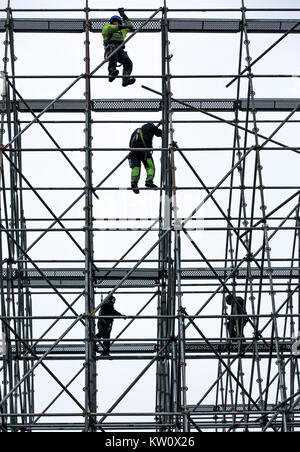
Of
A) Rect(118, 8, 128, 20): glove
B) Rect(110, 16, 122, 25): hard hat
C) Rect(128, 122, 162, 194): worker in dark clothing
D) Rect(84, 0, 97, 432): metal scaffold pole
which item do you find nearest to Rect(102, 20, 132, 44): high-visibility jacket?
Rect(110, 16, 122, 25): hard hat

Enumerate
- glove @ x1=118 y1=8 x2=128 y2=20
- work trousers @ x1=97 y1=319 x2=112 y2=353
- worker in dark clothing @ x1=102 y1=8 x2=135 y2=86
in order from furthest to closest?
glove @ x1=118 y1=8 x2=128 y2=20, worker in dark clothing @ x1=102 y1=8 x2=135 y2=86, work trousers @ x1=97 y1=319 x2=112 y2=353

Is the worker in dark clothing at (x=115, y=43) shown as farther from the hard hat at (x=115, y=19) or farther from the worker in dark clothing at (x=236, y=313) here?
the worker in dark clothing at (x=236, y=313)

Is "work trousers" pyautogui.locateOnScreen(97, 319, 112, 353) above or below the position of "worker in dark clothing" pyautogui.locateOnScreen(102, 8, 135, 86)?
below

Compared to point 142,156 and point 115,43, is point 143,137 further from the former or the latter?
point 115,43

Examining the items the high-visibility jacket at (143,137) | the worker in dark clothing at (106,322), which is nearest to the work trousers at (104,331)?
the worker in dark clothing at (106,322)

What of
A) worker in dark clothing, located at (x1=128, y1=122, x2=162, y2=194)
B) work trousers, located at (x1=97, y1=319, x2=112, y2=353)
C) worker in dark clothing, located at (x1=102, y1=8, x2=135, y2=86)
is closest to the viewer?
worker in dark clothing, located at (x1=128, y1=122, x2=162, y2=194)

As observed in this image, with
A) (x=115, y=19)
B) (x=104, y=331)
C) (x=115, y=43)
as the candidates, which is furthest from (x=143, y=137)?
(x=104, y=331)

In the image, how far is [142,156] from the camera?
59.8 ft

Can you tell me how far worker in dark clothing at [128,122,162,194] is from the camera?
18.0m

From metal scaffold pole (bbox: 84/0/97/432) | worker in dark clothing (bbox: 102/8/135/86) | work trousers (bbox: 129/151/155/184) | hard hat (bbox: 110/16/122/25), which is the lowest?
metal scaffold pole (bbox: 84/0/97/432)

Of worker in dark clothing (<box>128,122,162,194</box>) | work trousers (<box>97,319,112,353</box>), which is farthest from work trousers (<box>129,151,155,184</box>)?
work trousers (<box>97,319,112,353</box>)

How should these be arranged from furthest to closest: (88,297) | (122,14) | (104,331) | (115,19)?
(122,14)
(115,19)
(104,331)
(88,297)

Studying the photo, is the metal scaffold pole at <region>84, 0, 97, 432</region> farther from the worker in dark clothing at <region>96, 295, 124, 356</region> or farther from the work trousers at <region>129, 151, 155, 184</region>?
the work trousers at <region>129, 151, 155, 184</region>

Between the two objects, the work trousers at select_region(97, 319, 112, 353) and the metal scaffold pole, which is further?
the work trousers at select_region(97, 319, 112, 353)
